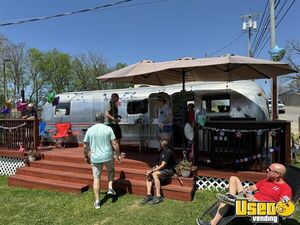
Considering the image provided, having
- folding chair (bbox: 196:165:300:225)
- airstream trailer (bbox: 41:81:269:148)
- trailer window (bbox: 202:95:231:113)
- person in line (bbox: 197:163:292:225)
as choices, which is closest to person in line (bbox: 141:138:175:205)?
folding chair (bbox: 196:165:300:225)

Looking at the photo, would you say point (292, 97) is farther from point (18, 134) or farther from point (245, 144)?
point (18, 134)

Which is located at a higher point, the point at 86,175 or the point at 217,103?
the point at 217,103

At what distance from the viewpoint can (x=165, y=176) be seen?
6.77 m

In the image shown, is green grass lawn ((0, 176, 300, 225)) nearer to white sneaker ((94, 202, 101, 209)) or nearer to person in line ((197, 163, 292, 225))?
white sneaker ((94, 202, 101, 209))

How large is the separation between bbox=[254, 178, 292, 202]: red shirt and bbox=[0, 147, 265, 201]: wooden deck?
6.00 ft

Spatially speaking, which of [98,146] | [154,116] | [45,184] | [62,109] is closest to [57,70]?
[62,109]

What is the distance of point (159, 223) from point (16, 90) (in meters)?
43.1

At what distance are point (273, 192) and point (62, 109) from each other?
33.4 feet

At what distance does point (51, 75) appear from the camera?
47.3m

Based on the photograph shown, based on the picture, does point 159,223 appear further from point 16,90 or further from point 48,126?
point 16,90

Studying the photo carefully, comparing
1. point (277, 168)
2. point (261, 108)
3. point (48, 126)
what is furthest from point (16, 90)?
point (277, 168)

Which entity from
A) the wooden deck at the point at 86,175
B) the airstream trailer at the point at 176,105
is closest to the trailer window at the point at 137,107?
the airstream trailer at the point at 176,105

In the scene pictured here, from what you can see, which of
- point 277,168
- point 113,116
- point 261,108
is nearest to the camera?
point 277,168

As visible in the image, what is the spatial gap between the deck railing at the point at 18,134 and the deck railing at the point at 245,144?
5.04 meters
